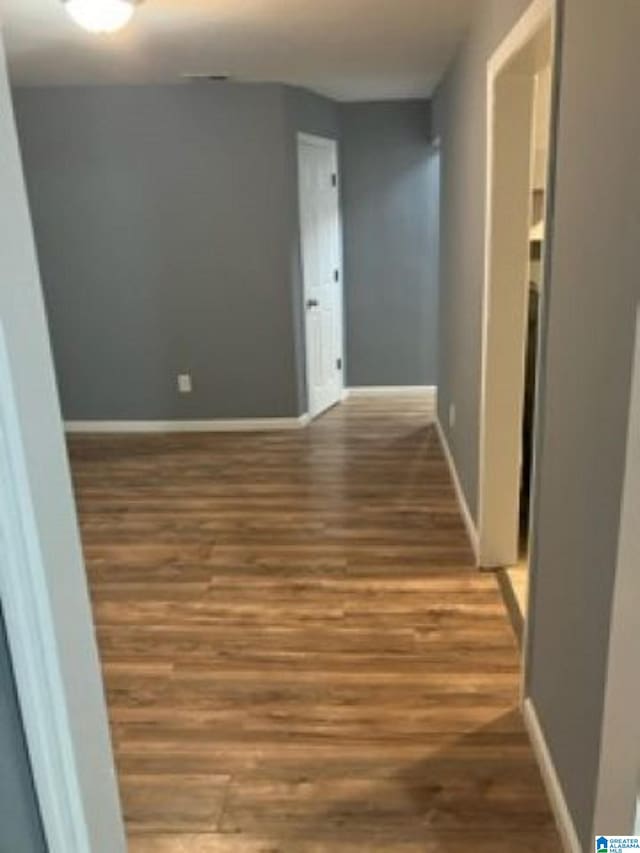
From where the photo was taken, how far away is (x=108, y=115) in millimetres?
4664

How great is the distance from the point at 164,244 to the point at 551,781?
13.3ft

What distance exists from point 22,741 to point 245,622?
181 centimetres

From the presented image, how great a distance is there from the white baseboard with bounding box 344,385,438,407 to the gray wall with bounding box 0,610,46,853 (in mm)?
5145

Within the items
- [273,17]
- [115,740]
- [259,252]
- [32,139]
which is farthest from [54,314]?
[115,740]

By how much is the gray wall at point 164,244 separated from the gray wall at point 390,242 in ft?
3.49

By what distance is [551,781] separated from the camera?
6.15 feet

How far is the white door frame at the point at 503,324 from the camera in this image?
103 inches

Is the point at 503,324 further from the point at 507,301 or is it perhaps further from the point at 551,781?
the point at 551,781

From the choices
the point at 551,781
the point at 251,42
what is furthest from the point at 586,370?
the point at 251,42

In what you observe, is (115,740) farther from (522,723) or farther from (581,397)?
(581,397)

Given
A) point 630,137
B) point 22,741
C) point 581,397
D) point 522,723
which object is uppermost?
point 630,137

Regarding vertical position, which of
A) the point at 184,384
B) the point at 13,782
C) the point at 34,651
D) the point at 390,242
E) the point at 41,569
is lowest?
the point at 184,384

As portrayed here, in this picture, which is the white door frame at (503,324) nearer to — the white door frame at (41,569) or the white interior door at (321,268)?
the white door frame at (41,569)

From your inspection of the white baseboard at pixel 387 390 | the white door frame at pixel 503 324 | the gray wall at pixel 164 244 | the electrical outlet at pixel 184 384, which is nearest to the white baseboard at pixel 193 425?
the gray wall at pixel 164 244
